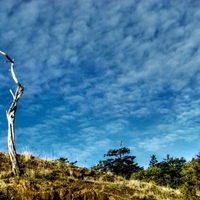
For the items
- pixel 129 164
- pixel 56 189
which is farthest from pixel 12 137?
pixel 129 164

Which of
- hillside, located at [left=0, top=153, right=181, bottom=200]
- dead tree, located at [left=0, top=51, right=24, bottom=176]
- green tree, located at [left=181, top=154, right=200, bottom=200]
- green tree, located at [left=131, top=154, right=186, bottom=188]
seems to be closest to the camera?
hillside, located at [left=0, top=153, right=181, bottom=200]

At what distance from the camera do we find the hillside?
1262 cm

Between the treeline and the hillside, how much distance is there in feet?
9.42

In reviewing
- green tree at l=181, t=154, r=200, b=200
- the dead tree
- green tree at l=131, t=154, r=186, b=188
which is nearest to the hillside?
the dead tree

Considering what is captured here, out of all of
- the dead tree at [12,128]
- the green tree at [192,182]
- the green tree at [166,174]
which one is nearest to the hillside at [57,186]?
the dead tree at [12,128]

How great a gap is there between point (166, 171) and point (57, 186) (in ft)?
82.3

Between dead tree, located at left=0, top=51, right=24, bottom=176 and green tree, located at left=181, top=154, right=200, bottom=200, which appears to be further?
dead tree, located at left=0, top=51, right=24, bottom=176

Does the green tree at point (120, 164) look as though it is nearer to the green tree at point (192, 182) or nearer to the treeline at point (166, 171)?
the treeline at point (166, 171)

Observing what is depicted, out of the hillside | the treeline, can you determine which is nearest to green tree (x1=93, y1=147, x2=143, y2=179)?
the treeline

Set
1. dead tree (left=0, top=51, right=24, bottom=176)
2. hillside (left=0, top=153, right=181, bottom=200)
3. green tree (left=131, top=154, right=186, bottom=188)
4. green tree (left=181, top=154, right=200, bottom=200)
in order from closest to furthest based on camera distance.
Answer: hillside (left=0, top=153, right=181, bottom=200) < green tree (left=181, top=154, right=200, bottom=200) < dead tree (left=0, top=51, right=24, bottom=176) < green tree (left=131, top=154, right=186, bottom=188)

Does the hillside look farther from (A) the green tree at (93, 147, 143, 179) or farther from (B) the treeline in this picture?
(A) the green tree at (93, 147, 143, 179)

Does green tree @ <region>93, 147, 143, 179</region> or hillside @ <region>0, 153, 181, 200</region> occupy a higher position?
green tree @ <region>93, 147, 143, 179</region>

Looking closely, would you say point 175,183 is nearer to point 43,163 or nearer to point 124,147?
point 124,147

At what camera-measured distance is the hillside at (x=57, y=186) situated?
41.4 ft
